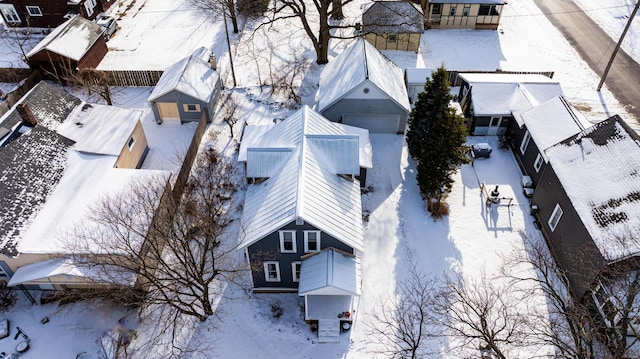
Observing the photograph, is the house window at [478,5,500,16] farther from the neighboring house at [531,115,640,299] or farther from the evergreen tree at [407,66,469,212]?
the neighboring house at [531,115,640,299]

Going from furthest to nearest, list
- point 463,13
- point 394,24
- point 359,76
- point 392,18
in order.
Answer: point 463,13 < point 392,18 < point 394,24 < point 359,76

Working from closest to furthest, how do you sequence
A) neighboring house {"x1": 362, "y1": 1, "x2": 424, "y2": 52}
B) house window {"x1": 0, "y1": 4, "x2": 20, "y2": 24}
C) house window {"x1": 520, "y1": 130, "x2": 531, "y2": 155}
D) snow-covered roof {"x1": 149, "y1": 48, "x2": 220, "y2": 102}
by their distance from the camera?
house window {"x1": 520, "y1": 130, "x2": 531, "y2": 155} < snow-covered roof {"x1": 149, "y1": 48, "x2": 220, "y2": 102} < neighboring house {"x1": 362, "y1": 1, "x2": 424, "y2": 52} < house window {"x1": 0, "y1": 4, "x2": 20, "y2": 24}

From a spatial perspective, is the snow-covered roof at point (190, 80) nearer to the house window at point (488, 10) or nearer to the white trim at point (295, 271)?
the white trim at point (295, 271)

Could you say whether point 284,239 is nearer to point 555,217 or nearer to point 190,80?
point 555,217

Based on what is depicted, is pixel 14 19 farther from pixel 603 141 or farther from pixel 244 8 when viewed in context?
pixel 603 141

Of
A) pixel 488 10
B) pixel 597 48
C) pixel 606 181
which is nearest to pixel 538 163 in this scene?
pixel 606 181

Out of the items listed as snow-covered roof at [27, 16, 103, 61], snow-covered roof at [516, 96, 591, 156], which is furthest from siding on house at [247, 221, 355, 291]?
snow-covered roof at [27, 16, 103, 61]
